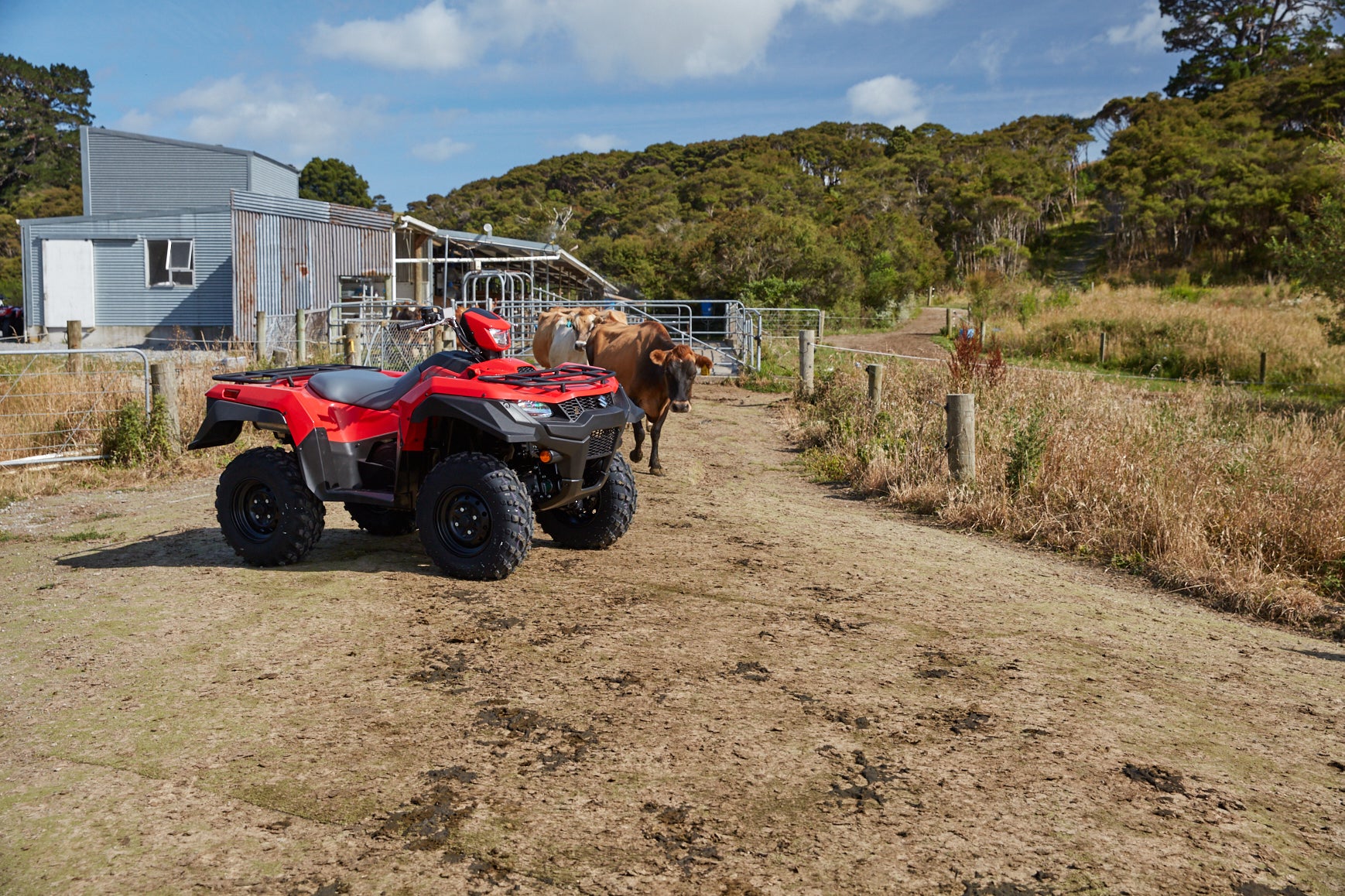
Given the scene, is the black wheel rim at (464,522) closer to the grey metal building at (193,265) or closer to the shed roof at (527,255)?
the shed roof at (527,255)

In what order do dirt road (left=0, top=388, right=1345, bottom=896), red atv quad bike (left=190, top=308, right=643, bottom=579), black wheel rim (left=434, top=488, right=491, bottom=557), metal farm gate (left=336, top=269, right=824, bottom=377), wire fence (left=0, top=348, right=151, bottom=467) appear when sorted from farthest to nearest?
metal farm gate (left=336, top=269, right=824, bottom=377)
wire fence (left=0, top=348, right=151, bottom=467)
black wheel rim (left=434, top=488, right=491, bottom=557)
red atv quad bike (left=190, top=308, right=643, bottom=579)
dirt road (left=0, top=388, right=1345, bottom=896)

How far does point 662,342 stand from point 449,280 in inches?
912

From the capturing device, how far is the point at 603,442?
20.6 ft

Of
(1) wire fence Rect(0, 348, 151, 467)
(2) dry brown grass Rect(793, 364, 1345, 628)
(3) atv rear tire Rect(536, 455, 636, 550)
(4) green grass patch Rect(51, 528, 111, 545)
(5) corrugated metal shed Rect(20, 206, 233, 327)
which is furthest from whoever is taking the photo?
(5) corrugated metal shed Rect(20, 206, 233, 327)

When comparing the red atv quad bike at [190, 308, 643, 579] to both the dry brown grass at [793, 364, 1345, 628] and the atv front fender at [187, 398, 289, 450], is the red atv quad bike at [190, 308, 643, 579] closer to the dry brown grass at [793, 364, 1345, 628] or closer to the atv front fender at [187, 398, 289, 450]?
the atv front fender at [187, 398, 289, 450]

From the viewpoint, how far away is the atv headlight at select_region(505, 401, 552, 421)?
5.79 meters

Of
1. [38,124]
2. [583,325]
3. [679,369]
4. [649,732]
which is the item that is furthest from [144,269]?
[38,124]

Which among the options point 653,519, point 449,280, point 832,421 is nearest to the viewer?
point 653,519

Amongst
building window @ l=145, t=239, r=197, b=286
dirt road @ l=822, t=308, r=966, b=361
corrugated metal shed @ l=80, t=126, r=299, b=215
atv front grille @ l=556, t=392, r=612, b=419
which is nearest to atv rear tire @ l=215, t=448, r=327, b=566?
atv front grille @ l=556, t=392, r=612, b=419

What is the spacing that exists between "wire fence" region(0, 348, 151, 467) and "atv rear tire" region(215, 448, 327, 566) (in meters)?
4.71

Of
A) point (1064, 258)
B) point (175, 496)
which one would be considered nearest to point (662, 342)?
point (175, 496)

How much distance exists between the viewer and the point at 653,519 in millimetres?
8250

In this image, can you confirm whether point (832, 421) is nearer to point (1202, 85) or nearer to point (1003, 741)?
point (1003, 741)

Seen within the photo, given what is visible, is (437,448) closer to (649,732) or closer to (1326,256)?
(649,732)
